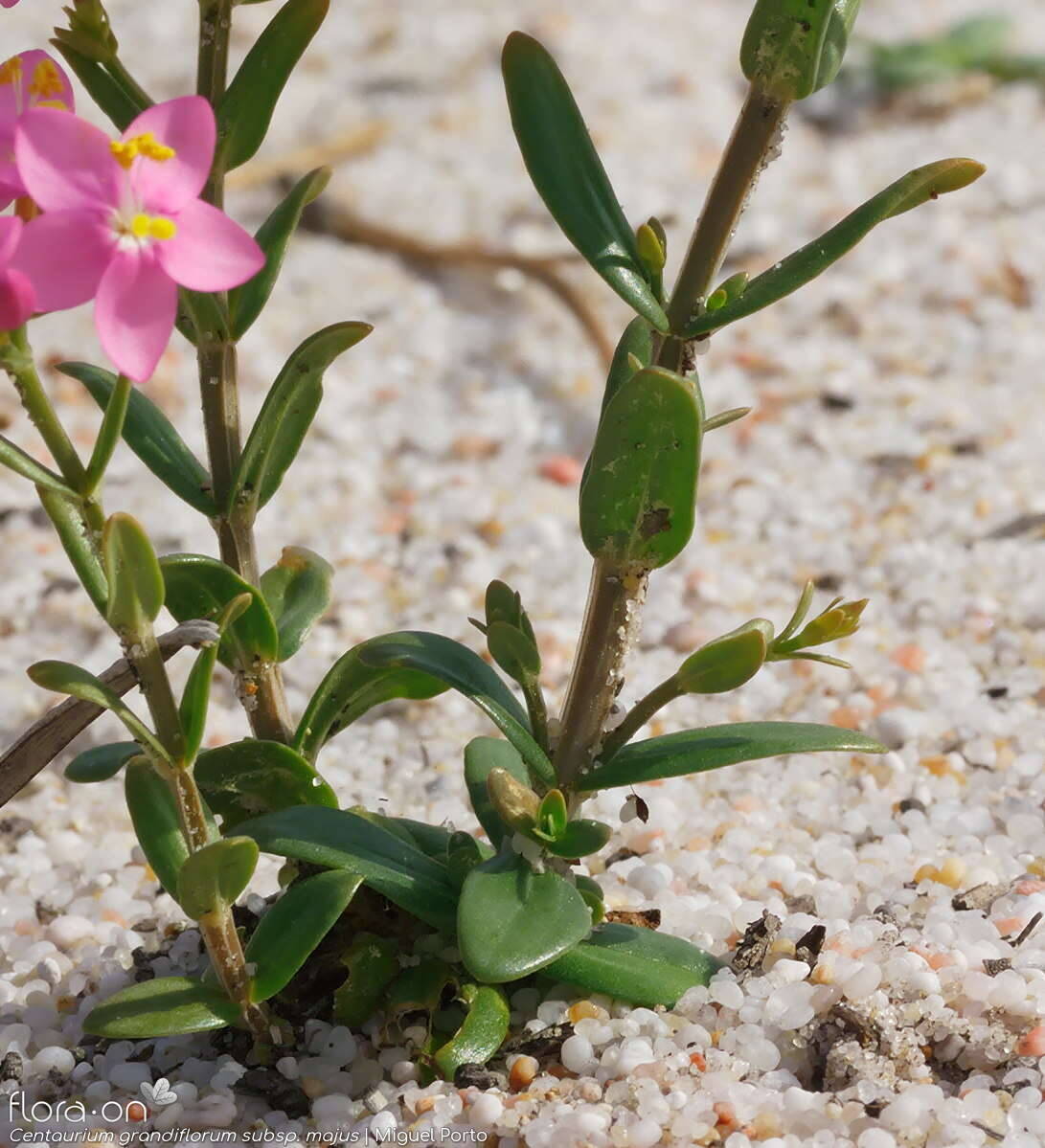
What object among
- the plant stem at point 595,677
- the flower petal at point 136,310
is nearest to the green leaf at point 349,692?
the plant stem at point 595,677

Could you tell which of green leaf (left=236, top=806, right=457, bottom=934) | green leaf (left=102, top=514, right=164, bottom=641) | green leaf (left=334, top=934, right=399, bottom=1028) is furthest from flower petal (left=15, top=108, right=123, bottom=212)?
green leaf (left=334, top=934, right=399, bottom=1028)

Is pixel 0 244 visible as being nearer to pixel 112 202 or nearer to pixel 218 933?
pixel 112 202

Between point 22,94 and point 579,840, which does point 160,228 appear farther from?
point 579,840

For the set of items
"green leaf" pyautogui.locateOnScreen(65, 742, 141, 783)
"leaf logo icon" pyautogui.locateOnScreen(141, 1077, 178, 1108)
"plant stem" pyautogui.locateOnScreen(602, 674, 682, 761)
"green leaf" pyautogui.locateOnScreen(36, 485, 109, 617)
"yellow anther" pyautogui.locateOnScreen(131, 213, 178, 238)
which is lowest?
"leaf logo icon" pyautogui.locateOnScreen(141, 1077, 178, 1108)

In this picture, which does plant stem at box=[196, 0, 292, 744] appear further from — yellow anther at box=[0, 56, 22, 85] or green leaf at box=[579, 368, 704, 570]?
green leaf at box=[579, 368, 704, 570]

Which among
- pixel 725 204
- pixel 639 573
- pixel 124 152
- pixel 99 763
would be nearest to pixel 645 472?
pixel 639 573

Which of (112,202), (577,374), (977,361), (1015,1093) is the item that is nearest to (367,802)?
(1015,1093)
